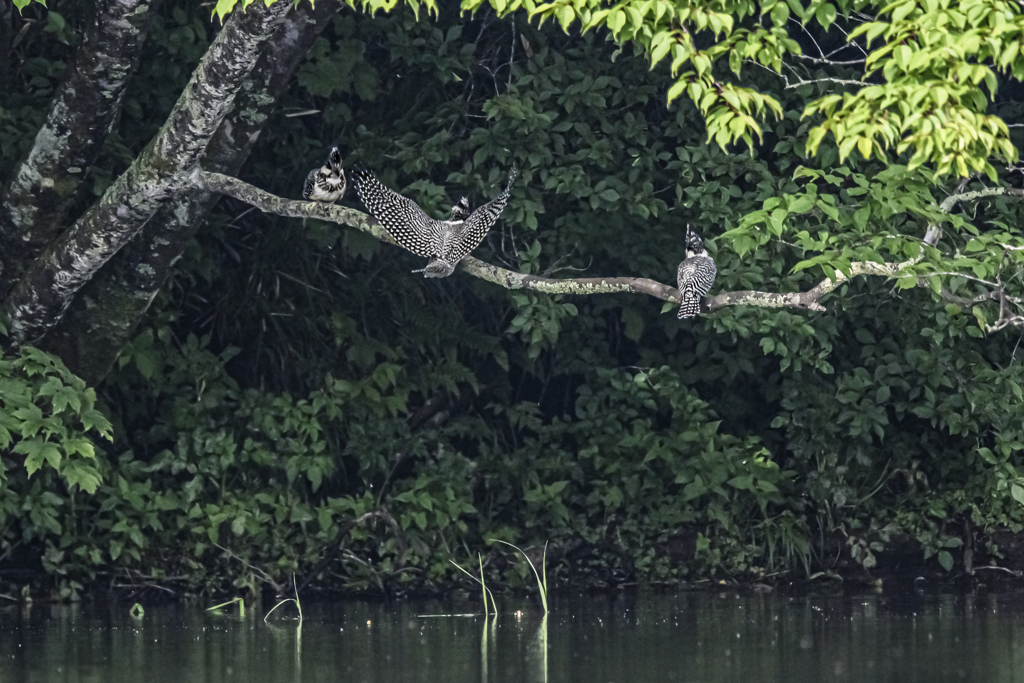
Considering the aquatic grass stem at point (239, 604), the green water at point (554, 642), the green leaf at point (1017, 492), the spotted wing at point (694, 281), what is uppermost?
the spotted wing at point (694, 281)

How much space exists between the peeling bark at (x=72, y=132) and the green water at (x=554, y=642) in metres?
2.17

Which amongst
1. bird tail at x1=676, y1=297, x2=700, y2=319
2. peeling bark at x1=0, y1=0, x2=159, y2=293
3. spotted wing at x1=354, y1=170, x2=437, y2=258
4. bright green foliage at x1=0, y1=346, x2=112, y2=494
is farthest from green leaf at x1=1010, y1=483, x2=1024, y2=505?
peeling bark at x1=0, y1=0, x2=159, y2=293

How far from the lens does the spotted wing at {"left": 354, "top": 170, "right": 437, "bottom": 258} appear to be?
8.55m

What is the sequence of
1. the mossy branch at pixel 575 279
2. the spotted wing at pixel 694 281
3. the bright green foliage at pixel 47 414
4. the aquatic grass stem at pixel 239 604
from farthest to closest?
the aquatic grass stem at pixel 239 604, the bright green foliage at pixel 47 414, the spotted wing at pixel 694 281, the mossy branch at pixel 575 279

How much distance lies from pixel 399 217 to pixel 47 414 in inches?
86.0

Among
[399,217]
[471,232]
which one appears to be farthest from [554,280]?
[399,217]

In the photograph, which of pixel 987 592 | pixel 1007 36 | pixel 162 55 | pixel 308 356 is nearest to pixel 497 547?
pixel 308 356

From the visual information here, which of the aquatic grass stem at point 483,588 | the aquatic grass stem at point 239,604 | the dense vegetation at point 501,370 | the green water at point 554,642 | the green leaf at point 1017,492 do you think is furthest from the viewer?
the green leaf at point 1017,492

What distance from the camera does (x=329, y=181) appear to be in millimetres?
9461

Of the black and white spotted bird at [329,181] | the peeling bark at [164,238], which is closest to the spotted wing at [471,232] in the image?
the black and white spotted bird at [329,181]

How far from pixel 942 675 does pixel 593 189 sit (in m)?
4.30

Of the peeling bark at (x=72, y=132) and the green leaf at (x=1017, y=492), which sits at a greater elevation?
the peeling bark at (x=72, y=132)

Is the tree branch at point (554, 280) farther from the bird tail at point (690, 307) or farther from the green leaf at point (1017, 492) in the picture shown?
the green leaf at point (1017, 492)

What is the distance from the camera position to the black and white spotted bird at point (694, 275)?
27.4 feet
